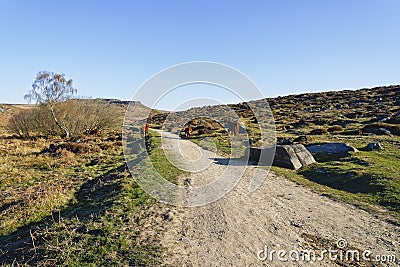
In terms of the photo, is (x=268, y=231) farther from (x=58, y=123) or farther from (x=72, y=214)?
(x=58, y=123)

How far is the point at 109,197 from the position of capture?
10656 millimetres

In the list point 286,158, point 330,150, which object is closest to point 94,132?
point 286,158

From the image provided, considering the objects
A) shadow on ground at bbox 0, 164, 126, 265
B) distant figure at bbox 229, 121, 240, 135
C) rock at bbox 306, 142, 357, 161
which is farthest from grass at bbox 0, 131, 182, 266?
distant figure at bbox 229, 121, 240, 135

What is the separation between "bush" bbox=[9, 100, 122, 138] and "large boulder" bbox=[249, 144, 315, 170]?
28180 millimetres

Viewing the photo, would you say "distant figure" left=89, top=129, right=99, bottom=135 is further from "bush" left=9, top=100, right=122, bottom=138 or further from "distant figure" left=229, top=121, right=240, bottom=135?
"distant figure" left=229, top=121, right=240, bottom=135

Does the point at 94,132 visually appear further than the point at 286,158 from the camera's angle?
Yes

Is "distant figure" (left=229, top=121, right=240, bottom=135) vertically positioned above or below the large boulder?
above

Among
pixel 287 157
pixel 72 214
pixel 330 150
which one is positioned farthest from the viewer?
pixel 330 150

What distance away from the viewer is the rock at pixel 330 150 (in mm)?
18531

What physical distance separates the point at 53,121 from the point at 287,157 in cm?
3144

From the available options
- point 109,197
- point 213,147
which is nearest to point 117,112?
point 213,147

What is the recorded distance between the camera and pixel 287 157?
17.2 metres

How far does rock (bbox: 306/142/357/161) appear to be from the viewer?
18.5 metres

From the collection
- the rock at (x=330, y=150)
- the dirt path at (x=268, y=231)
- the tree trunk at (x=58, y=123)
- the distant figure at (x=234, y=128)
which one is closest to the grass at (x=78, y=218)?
the dirt path at (x=268, y=231)
